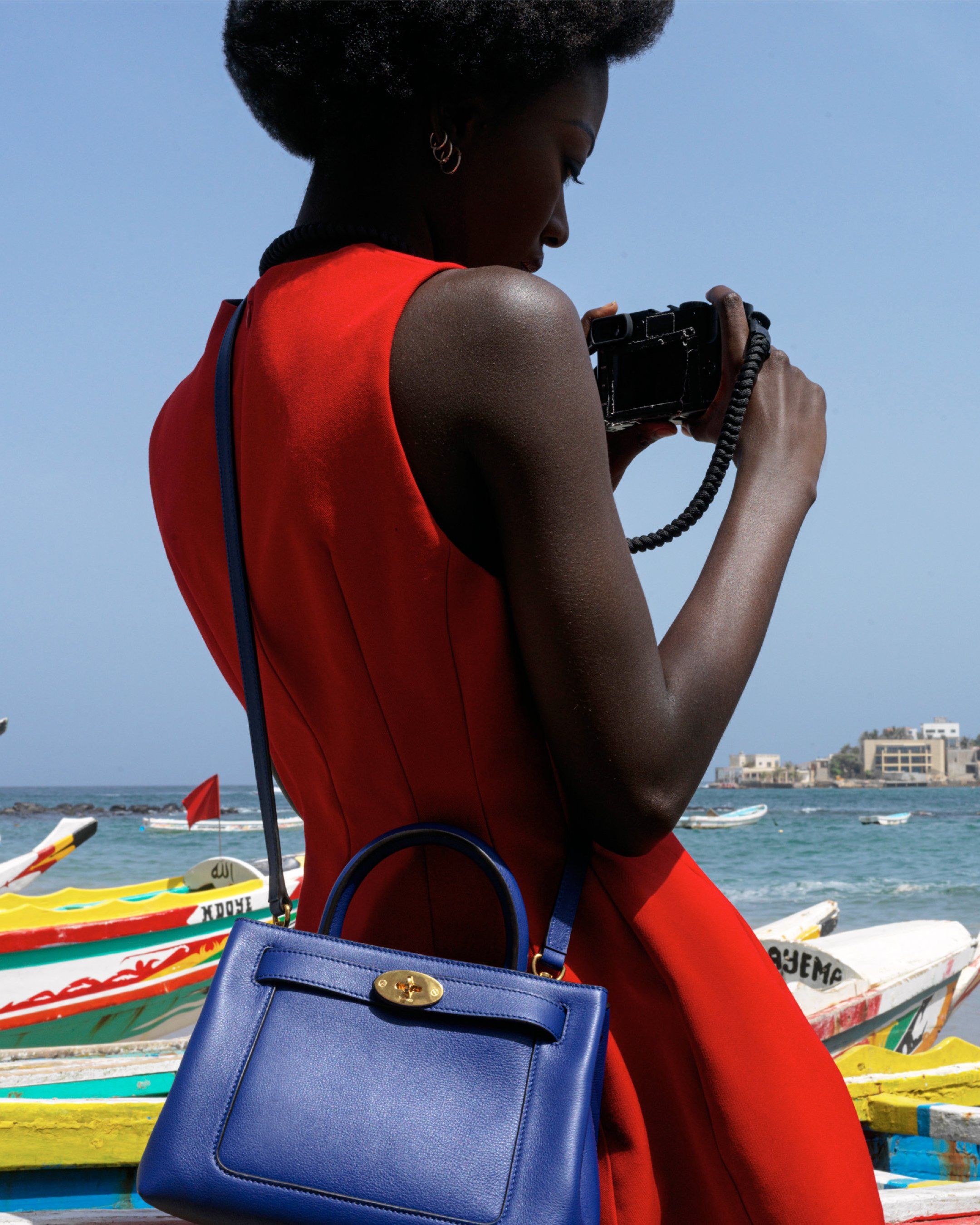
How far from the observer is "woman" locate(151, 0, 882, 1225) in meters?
0.74

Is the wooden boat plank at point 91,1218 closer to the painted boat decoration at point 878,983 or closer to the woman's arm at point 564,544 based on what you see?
the woman's arm at point 564,544

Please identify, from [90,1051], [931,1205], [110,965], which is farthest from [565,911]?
[110,965]

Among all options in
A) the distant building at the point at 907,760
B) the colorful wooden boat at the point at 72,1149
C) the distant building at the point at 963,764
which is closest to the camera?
the colorful wooden boat at the point at 72,1149

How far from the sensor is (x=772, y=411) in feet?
3.13

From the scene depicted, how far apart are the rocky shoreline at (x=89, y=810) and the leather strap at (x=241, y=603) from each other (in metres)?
59.9

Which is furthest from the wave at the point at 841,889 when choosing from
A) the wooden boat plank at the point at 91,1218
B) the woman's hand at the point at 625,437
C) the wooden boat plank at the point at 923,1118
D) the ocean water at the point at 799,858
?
the woman's hand at the point at 625,437

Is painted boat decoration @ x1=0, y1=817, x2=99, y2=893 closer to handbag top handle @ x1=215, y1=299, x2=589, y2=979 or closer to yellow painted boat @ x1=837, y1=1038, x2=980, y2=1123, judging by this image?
yellow painted boat @ x1=837, y1=1038, x2=980, y2=1123

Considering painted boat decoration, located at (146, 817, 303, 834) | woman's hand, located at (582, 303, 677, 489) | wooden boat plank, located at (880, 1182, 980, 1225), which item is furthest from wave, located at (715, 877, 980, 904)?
painted boat decoration, located at (146, 817, 303, 834)

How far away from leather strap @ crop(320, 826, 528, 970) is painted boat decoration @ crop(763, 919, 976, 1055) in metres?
4.48

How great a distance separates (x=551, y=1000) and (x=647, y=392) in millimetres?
584

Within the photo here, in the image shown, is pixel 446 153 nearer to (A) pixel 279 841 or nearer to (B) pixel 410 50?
(B) pixel 410 50

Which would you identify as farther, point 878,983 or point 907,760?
point 907,760

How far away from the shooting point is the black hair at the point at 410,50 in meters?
0.91

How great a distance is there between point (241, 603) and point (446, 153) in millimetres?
Answer: 433
